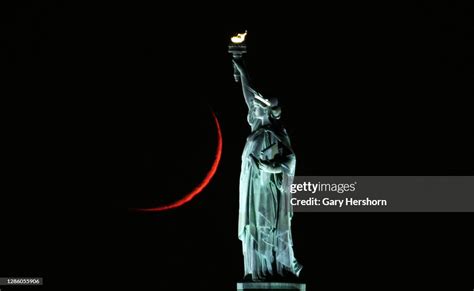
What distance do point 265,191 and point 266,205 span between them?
255 mm

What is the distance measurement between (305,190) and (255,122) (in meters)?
5.10

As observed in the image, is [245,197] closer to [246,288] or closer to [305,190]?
[246,288]

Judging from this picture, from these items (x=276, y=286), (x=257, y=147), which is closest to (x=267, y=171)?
(x=257, y=147)

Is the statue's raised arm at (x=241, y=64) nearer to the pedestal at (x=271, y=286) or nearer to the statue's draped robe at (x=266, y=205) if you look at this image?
the statue's draped robe at (x=266, y=205)

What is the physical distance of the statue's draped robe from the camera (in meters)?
20.5

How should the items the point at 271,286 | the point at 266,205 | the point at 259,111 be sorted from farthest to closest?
the point at 259,111 → the point at 266,205 → the point at 271,286

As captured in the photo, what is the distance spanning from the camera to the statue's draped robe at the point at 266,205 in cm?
2053

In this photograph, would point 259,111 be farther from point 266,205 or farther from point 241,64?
point 266,205

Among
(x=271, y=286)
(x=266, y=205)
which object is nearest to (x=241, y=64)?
(x=266, y=205)

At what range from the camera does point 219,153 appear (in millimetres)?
27172

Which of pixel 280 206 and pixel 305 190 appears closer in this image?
pixel 280 206

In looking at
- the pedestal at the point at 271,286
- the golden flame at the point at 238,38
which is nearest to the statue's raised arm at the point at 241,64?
the golden flame at the point at 238,38

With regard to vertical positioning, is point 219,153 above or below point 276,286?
above

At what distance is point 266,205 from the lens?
2067 centimetres
